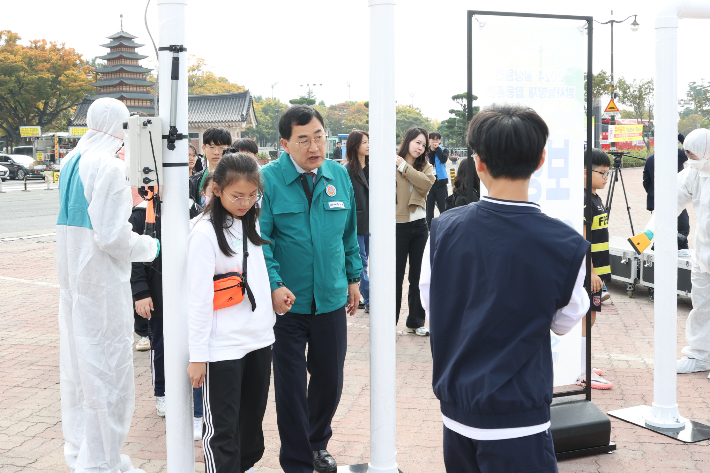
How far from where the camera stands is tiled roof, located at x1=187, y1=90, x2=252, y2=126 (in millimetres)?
53625

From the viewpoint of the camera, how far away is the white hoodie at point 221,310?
8.80 feet

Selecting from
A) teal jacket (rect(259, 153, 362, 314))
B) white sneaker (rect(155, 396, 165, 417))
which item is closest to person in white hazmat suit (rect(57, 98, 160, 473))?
teal jacket (rect(259, 153, 362, 314))

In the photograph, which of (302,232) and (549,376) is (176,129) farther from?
(549,376)

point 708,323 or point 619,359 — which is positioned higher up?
point 708,323

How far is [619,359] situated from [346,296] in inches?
126

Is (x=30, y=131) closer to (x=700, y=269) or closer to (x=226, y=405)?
(x=700, y=269)

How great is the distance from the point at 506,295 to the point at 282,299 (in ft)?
4.41

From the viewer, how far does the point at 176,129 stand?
2648 mm

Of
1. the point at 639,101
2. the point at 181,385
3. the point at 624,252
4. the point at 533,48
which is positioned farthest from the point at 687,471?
the point at 639,101

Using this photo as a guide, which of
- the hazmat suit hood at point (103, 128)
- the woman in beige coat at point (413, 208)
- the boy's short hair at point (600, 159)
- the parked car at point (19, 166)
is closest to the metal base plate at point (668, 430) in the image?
the boy's short hair at point (600, 159)

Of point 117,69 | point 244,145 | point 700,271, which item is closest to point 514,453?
→ point 244,145

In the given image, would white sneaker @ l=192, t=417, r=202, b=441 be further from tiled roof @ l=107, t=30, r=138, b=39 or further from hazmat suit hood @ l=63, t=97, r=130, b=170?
tiled roof @ l=107, t=30, r=138, b=39

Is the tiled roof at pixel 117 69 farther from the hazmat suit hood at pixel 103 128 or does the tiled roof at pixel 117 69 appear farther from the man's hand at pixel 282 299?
the man's hand at pixel 282 299

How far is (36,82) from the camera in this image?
46969mm
